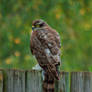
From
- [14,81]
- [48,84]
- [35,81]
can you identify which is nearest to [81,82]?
[48,84]

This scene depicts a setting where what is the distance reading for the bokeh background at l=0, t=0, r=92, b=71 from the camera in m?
11.4

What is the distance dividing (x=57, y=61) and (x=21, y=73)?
542 millimetres

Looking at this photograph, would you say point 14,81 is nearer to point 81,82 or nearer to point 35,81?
point 35,81

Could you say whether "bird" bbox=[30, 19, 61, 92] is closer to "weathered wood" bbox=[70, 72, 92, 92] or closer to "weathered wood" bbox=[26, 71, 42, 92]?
"weathered wood" bbox=[26, 71, 42, 92]

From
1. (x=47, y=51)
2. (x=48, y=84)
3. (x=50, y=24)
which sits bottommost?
(x=48, y=84)

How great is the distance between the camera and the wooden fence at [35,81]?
13.9ft

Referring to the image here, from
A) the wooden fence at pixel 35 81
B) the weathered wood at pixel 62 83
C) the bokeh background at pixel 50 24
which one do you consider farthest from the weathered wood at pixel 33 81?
the bokeh background at pixel 50 24

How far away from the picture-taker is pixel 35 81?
427cm

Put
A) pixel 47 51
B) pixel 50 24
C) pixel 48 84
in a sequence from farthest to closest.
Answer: pixel 50 24, pixel 47 51, pixel 48 84

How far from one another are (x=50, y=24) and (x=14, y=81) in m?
7.03

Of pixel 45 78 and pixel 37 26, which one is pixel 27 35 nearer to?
pixel 37 26

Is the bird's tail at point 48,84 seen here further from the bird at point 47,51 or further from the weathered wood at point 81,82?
the weathered wood at point 81,82

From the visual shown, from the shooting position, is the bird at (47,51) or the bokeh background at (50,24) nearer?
the bird at (47,51)

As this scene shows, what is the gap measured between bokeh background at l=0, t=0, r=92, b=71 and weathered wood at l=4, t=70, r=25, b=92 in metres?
6.47
